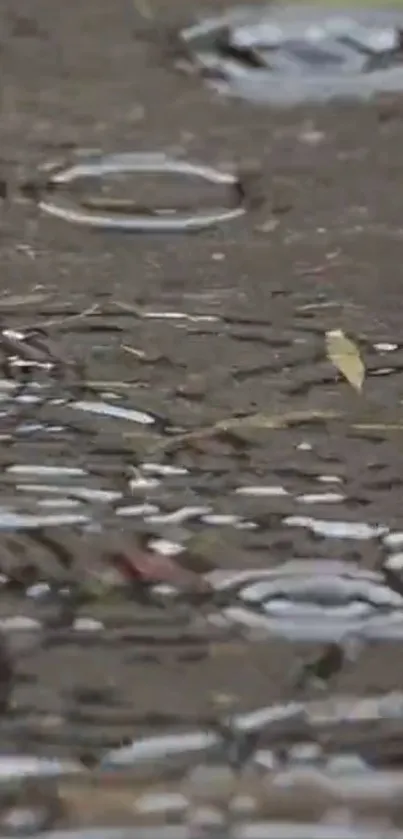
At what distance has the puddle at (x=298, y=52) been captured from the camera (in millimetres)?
1070

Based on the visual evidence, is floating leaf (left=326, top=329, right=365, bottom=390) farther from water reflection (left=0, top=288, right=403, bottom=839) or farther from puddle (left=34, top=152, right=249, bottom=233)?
puddle (left=34, top=152, right=249, bottom=233)

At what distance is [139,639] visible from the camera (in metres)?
0.44

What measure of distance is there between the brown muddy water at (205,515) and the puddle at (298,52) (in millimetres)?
199

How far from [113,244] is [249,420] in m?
0.23

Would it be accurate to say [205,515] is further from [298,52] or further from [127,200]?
[298,52]

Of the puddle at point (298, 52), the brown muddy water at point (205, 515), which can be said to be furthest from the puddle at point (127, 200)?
the puddle at point (298, 52)

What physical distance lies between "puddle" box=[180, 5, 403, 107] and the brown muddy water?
199 millimetres

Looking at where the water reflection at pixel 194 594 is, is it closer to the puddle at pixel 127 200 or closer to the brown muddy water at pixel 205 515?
the brown muddy water at pixel 205 515

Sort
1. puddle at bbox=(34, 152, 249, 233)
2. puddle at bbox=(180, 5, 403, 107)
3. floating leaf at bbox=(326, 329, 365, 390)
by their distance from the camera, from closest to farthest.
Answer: floating leaf at bbox=(326, 329, 365, 390) → puddle at bbox=(34, 152, 249, 233) → puddle at bbox=(180, 5, 403, 107)

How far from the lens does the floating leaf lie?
1.98 ft

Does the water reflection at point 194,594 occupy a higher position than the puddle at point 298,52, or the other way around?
the puddle at point 298,52

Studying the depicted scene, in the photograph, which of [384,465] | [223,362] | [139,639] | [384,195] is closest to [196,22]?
[384,195]

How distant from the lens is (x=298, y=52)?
1.16 metres

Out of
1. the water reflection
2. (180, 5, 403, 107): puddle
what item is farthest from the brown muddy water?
(180, 5, 403, 107): puddle
